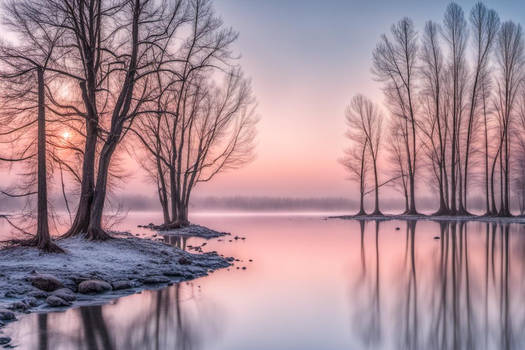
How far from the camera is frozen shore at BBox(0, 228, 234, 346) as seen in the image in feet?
28.4

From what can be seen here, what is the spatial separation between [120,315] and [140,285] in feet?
9.89

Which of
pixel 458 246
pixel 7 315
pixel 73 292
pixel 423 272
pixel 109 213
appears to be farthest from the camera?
pixel 458 246

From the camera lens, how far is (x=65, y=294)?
891 centimetres

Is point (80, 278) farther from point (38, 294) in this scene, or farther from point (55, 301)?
point (55, 301)

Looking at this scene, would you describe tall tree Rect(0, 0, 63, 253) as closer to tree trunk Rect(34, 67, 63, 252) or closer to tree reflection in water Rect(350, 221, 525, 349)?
tree trunk Rect(34, 67, 63, 252)

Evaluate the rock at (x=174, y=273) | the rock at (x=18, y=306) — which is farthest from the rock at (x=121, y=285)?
the rock at (x=18, y=306)

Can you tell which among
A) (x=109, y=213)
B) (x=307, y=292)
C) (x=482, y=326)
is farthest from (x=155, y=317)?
(x=109, y=213)

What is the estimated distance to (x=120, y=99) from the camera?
52.1 ft

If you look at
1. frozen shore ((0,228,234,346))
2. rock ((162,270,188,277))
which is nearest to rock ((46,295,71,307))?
frozen shore ((0,228,234,346))

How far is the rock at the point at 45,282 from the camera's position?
9.27 m

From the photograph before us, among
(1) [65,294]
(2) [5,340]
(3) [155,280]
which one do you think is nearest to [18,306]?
(1) [65,294]

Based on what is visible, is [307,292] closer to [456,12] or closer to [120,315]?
[120,315]

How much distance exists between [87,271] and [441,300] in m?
7.96

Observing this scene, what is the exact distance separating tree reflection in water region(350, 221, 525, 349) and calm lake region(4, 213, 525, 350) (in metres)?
0.02
